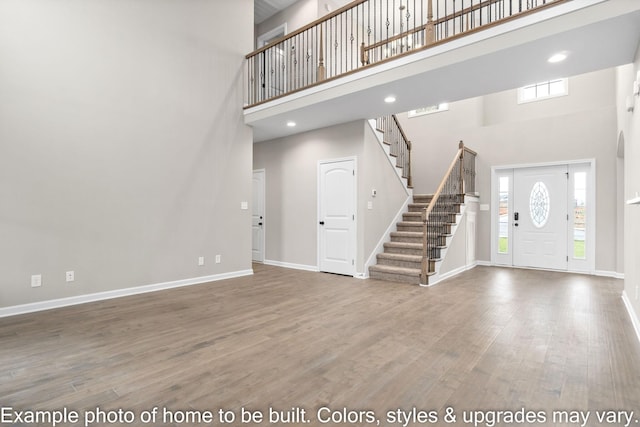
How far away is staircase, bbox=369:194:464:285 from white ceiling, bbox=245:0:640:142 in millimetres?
2022

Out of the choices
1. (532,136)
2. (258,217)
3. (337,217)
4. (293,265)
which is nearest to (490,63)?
(337,217)

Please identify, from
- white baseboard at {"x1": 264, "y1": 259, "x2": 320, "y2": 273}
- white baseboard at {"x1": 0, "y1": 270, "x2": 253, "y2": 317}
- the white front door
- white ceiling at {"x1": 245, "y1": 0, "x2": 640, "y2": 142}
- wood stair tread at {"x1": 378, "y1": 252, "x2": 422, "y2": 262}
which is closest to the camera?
white ceiling at {"x1": 245, "y1": 0, "x2": 640, "y2": 142}

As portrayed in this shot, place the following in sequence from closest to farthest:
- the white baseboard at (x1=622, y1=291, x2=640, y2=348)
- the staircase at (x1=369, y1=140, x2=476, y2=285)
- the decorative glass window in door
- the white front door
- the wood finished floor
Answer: the wood finished floor → the white baseboard at (x1=622, y1=291, x2=640, y2=348) → the staircase at (x1=369, y1=140, x2=476, y2=285) → the white front door → the decorative glass window in door

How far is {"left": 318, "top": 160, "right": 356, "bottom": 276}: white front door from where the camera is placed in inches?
229

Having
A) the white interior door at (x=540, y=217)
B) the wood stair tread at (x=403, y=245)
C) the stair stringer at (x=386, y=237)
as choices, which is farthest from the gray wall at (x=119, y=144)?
the white interior door at (x=540, y=217)

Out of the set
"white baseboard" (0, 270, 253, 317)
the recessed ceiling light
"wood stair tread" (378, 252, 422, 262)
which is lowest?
"white baseboard" (0, 270, 253, 317)

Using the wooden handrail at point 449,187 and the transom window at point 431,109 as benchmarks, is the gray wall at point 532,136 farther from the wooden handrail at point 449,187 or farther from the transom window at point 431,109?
the wooden handrail at point 449,187

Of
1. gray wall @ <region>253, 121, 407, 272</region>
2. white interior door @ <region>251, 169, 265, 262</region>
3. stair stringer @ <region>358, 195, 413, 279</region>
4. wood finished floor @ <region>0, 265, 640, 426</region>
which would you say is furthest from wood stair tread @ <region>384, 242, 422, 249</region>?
white interior door @ <region>251, 169, 265, 262</region>

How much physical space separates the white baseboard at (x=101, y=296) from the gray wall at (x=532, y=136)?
210 inches

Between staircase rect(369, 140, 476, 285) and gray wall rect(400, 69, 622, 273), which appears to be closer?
staircase rect(369, 140, 476, 285)

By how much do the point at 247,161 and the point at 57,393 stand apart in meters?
4.43

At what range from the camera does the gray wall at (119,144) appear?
3627 millimetres

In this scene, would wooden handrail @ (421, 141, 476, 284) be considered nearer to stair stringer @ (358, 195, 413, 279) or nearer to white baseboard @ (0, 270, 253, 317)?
stair stringer @ (358, 195, 413, 279)

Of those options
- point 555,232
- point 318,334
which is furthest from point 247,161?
point 555,232
